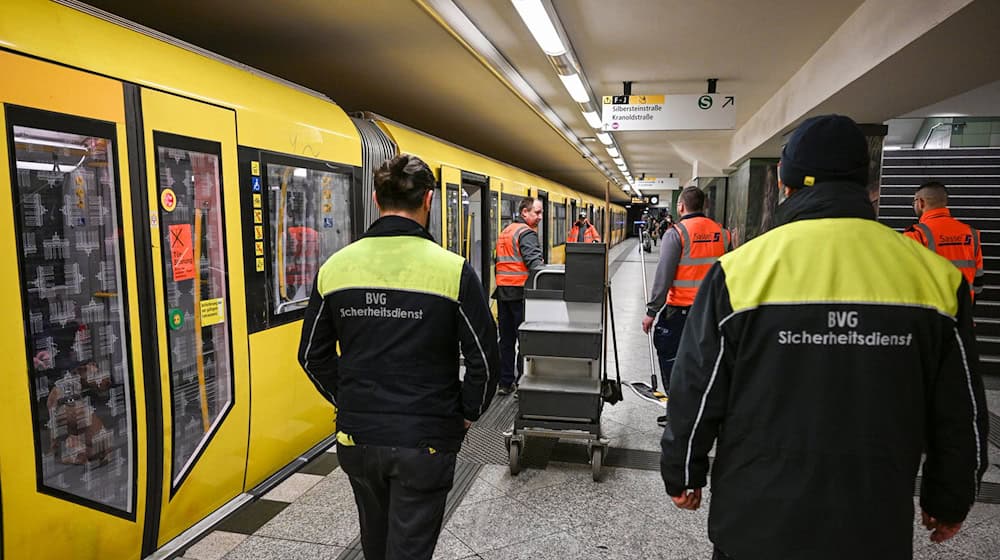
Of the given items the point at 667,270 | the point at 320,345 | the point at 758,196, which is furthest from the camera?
the point at 758,196

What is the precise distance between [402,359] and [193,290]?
136cm

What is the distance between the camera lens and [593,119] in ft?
27.7

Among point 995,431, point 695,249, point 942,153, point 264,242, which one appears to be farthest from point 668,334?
point 942,153

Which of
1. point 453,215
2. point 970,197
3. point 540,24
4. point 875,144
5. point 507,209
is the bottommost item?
point 453,215

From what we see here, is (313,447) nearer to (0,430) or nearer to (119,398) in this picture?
(119,398)

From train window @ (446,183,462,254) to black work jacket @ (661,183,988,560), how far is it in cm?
426

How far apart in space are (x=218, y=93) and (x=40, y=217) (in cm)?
A: 106

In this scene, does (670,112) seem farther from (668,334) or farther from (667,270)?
(668,334)

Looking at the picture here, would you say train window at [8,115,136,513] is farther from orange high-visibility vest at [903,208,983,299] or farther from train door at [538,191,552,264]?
train door at [538,191,552,264]

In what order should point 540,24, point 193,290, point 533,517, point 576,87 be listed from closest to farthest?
point 193,290 < point 533,517 < point 540,24 < point 576,87

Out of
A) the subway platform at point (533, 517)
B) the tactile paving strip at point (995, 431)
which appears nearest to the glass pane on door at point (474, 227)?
the subway platform at point (533, 517)

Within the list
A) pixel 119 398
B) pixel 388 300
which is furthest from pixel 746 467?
pixel 119 398

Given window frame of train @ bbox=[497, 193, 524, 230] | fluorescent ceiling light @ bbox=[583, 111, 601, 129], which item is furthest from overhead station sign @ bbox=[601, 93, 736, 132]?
window frame of train @ bbox=[497, 193, 524, 230]

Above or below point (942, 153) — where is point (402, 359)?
below
